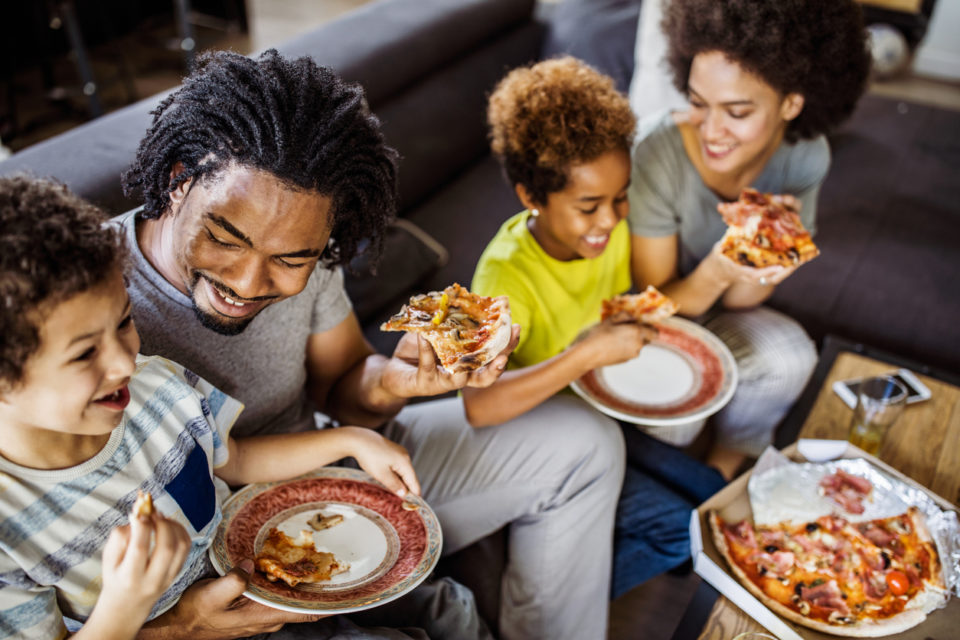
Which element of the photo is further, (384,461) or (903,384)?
(903,384)

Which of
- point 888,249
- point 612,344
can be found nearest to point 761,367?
point 612,344

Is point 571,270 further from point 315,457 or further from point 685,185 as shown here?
point 315,457

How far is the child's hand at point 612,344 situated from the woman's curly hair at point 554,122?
0.36 meters

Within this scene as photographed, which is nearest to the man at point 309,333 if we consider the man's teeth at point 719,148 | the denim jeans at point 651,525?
the denim jeans at point 651,525

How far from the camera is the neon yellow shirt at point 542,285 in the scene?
1876 millimetres

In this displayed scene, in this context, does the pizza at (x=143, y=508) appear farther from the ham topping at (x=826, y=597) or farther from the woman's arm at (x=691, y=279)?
the woman's arm at (x=691, y=279)

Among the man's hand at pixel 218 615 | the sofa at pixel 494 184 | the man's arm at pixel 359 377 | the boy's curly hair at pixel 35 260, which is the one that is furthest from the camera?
the sofa at pixel 494 184

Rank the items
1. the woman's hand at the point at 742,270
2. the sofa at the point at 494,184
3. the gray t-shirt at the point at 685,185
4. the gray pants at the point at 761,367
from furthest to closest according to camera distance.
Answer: the sofa at the point at 494,184 < the gray pants at the point at 761,367 < the gray t-shirt at the point at 685,185 < the woman's hand at the point at 742,270

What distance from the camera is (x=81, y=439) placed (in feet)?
3.87

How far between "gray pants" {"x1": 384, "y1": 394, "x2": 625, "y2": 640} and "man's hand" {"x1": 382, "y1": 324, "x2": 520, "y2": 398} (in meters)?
0.26

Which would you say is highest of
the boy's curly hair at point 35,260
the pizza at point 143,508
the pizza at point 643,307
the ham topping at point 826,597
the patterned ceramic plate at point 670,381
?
the boy's curly hair at point 35,260

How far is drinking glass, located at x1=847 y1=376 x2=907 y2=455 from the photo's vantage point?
186 centimetres

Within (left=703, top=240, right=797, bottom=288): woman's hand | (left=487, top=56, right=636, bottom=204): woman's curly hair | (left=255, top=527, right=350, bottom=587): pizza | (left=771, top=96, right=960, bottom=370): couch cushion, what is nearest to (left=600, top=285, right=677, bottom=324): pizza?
(left=703, top=240, right=797, bottom=288): woman's hand

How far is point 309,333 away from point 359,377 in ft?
0.47
